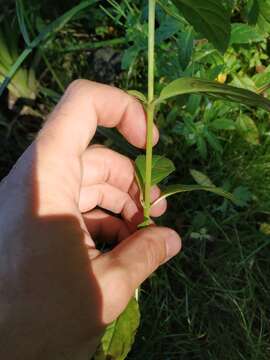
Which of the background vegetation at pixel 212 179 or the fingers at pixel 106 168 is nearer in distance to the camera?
the fingers at pixel 106 168

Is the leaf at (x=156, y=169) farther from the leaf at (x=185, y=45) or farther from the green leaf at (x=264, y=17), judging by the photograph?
the green leaf at (x=264, y=17)

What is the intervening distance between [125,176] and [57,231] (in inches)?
17.9

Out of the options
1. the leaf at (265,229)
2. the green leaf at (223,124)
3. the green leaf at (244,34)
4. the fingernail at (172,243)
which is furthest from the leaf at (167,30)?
the leaf at (265,229)

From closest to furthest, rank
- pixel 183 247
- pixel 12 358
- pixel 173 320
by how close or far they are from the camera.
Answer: pixel 12 358
pixel 173 320
pixel 183 247

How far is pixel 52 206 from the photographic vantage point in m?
1.08

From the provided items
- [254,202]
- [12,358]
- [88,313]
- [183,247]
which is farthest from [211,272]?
[12,358]

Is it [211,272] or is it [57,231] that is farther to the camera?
[211,272]

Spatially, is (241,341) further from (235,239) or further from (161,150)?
(161,150)

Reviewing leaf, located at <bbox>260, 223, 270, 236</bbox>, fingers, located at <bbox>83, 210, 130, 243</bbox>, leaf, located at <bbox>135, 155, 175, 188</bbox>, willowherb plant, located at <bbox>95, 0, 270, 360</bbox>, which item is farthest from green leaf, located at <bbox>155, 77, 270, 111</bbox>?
leaf, located at <bbox>260, 223, 270, 236</bbox>

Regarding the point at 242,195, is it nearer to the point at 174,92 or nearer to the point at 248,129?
the point at 248,129

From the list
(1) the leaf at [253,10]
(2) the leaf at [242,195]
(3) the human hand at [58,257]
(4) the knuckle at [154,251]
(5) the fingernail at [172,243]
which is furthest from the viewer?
(2) the leaf at [242,195]

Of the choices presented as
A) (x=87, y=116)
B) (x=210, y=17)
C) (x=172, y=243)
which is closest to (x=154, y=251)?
(x=172, y=243)

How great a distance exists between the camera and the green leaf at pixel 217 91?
89 centimetres

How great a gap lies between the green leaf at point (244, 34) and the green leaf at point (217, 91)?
1.77ft
